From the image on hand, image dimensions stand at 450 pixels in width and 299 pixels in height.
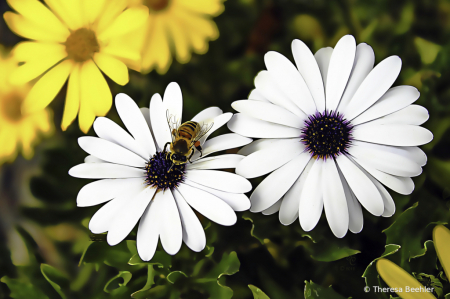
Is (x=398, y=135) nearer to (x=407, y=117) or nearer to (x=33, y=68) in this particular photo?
(x=407, y=117)

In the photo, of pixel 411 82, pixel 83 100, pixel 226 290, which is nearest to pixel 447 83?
pixel 411 82

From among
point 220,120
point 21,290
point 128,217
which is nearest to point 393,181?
point 220,120

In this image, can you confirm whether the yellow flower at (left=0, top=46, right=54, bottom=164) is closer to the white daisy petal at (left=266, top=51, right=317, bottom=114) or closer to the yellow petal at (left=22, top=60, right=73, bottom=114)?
the yellow petal at (left=22, top=60, right=73, bottom=114)

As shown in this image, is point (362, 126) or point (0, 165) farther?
point (0, 165)

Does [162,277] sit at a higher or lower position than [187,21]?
lower

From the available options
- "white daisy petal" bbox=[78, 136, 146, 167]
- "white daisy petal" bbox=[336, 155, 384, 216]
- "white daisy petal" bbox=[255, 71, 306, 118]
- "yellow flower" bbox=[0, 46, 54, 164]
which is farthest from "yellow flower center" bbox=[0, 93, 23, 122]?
"white daisy petal" bbox=[336, 155, 384, 216]

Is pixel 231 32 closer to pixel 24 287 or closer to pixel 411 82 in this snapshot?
pixel 411 82
